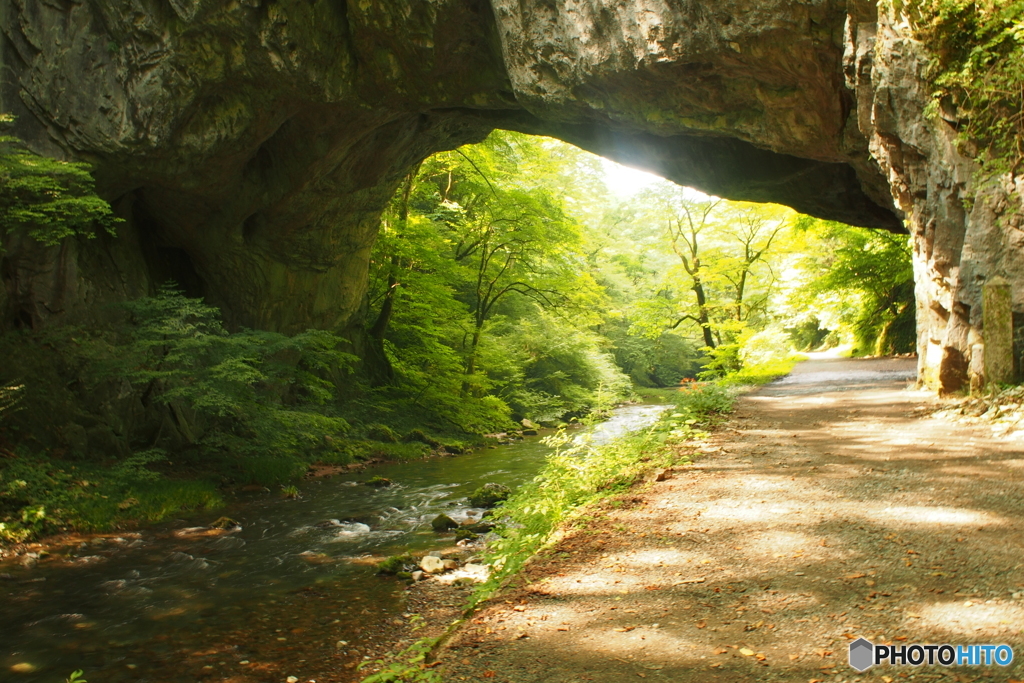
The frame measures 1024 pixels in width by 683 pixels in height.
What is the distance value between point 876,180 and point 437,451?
10.5m

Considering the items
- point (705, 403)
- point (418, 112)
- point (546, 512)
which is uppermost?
point (418, 112)

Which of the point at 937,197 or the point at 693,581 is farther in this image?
the point at 937,197

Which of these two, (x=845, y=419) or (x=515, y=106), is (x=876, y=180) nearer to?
(x=845, y=419)

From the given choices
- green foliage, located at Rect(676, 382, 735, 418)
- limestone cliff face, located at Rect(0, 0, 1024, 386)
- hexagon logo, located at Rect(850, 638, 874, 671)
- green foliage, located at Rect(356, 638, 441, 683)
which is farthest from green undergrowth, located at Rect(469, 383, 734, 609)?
limestone cliff face, located at Rect(0, 0, 1024, 386)

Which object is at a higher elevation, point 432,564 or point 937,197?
point 937,197

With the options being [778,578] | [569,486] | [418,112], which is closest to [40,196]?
[418,112]

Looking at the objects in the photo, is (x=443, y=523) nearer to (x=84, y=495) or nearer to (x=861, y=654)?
(x=84, y=495)

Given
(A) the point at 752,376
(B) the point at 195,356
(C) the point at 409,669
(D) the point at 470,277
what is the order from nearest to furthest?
1. (C) the point at 409,669
2. (B) the point at 195,356
3. (A) the point at 752,376
4. (D) the point at 470,277

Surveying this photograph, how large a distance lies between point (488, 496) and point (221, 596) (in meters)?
4.34

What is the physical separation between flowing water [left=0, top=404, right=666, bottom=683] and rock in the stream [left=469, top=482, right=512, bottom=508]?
0.21m

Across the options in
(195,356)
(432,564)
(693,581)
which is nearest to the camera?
(693,581)

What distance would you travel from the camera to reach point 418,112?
12.6 meters

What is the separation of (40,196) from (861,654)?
11279mm

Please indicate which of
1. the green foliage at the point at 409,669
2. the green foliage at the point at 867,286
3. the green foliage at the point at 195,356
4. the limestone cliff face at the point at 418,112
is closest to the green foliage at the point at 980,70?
the limestone cliff face at the point at 418,112
